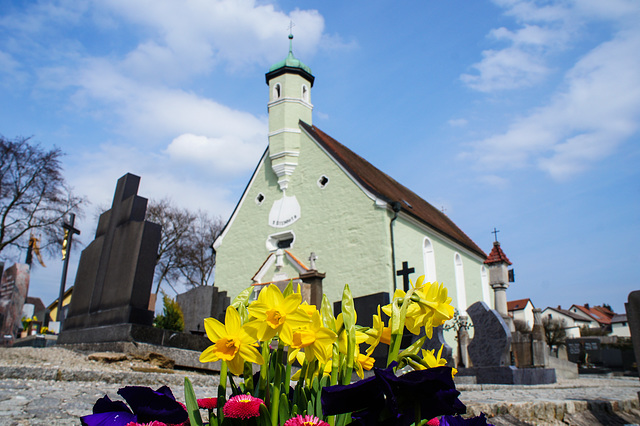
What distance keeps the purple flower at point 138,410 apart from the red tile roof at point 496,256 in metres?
20.7

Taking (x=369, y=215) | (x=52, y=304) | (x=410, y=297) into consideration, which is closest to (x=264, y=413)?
(x=410, y=297)

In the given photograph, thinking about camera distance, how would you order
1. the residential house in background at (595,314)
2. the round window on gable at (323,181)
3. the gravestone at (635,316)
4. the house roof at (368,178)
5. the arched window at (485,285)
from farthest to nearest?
the residential house in background at (595,314) < the arched window at (485,285) < the round window on gable at (323,181) < the house roof at (368,178) < the gravestone at (635,316)

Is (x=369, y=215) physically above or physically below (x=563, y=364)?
above

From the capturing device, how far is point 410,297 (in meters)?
1.08

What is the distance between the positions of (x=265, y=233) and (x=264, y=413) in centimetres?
1707

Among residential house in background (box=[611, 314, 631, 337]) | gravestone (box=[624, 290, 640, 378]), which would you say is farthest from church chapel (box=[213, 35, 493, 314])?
residential house in background (box=[611, 314, 631, 337])

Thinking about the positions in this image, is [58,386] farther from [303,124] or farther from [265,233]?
[303,124]

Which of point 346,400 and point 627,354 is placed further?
point 627,354

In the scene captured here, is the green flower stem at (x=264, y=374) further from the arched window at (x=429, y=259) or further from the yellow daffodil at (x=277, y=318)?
the arched window at (x=429, y=259)

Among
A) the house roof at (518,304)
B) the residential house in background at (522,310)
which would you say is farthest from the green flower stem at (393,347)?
the house roof at (518,304)

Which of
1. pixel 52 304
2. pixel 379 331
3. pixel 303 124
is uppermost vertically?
pixel 303 124

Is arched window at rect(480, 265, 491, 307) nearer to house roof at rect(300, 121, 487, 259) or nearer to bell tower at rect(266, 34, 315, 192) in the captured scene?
house roof at rect(300, 121, 487, 259)

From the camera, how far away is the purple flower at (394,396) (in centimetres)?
88

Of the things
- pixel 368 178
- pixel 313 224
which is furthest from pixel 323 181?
pixel 368 178
